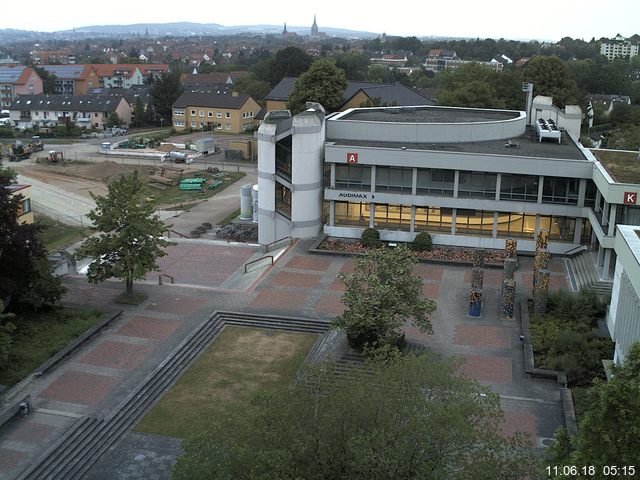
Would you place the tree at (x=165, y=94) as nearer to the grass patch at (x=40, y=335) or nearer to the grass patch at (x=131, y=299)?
the grass patch at (x=131, y=299)

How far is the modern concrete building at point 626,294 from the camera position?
23.6 metres

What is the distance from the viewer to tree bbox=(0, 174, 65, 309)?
2986 centimetres

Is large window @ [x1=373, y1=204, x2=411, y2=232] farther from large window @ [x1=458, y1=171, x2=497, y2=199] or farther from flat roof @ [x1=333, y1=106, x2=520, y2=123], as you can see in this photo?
flat roof @ [x1=333, y1=106, x2=520, y2=123]

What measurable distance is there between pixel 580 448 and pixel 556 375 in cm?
1339

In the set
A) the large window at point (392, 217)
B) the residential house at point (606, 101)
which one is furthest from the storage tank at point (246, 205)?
the residential house at point (606, 101)

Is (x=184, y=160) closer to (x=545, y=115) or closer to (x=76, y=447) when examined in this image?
(x=545, y=115)

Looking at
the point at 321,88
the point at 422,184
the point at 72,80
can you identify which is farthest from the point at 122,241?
the point at 72,80

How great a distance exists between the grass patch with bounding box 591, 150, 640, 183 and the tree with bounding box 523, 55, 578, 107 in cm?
3618

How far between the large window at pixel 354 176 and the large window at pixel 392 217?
1588mm

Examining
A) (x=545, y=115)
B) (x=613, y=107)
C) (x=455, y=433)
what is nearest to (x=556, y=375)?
(x=455, y=433)

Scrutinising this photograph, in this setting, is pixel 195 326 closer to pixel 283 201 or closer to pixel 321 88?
pixel 283 201

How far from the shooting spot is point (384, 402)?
627 inches

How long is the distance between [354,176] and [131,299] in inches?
638

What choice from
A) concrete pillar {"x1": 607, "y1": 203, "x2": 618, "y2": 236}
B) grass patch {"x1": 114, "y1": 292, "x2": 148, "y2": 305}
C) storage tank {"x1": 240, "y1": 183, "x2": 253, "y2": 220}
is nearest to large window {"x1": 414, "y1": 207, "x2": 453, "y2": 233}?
concrete pillar {"x1": 607, "y1": 203, "x2": 618, "y2": 236}
